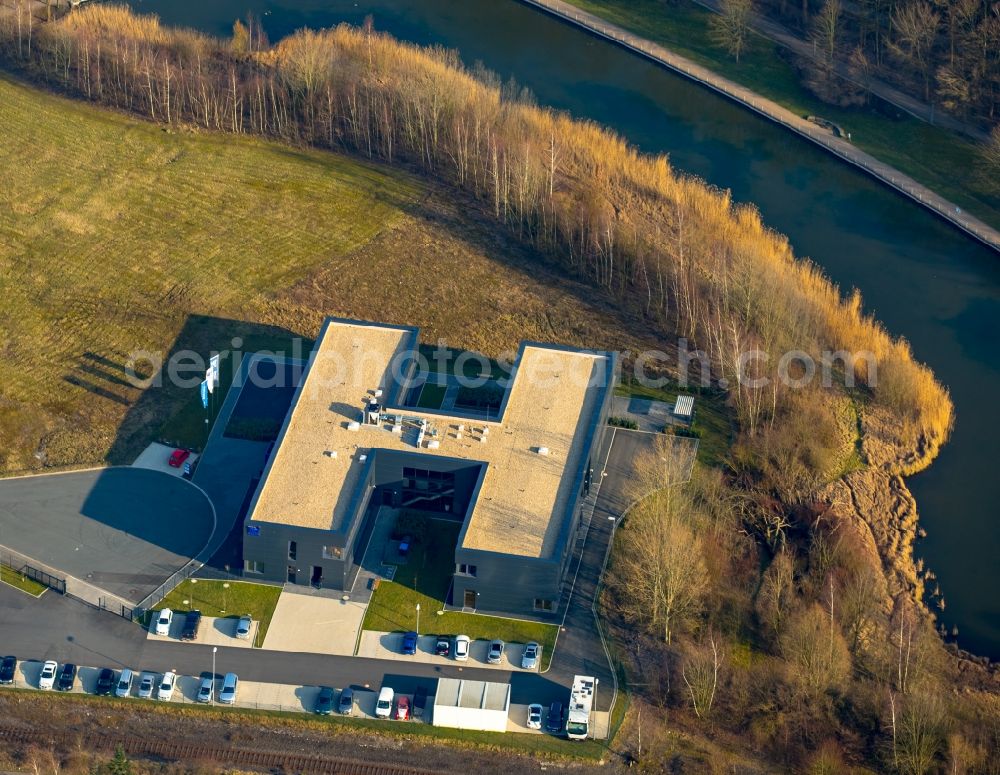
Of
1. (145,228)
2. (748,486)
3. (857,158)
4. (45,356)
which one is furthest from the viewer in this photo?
(857,158)

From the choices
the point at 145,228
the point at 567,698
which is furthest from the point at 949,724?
the point at 145,228

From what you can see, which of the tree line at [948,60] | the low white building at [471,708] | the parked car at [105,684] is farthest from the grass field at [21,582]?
the tree line at [948,60]

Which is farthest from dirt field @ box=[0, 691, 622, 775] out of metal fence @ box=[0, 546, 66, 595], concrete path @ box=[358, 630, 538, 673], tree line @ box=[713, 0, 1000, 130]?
tree line @ box=[713, 0, 1000, 130]

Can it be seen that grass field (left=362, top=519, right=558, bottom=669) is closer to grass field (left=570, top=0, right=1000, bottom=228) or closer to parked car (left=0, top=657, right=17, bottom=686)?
parked car (left=0, top=657, right=17, bottom=686)

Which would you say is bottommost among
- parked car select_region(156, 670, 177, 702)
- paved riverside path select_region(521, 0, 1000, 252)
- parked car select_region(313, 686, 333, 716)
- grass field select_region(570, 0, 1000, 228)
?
parked car select_region(156, 670, 177, 702)

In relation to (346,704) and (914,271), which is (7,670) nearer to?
(346,704)

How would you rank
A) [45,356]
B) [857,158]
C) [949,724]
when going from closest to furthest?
[949,724]
[45,356]
[857,158]

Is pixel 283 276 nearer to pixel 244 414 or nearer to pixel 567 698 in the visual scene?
pixel 244 414
